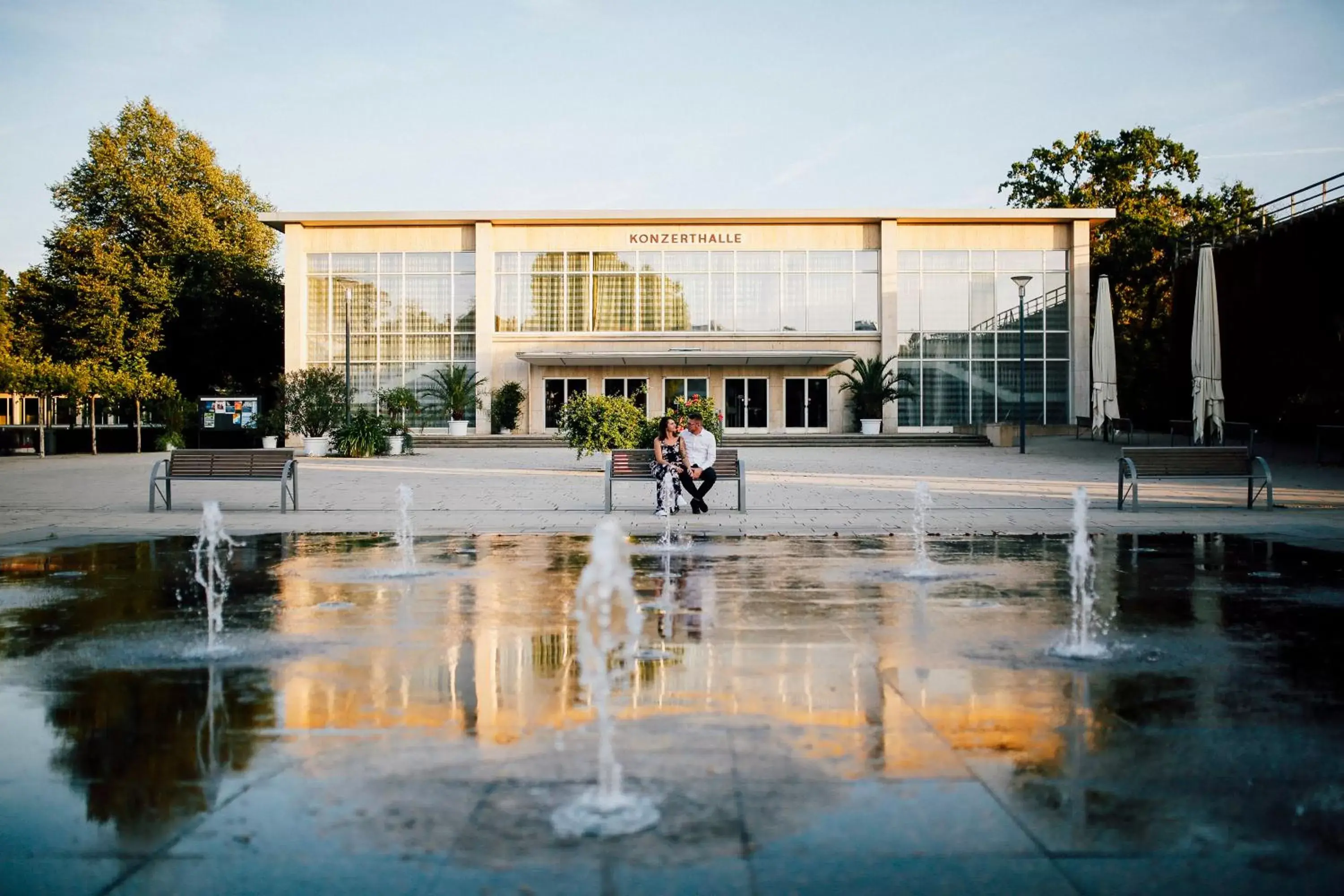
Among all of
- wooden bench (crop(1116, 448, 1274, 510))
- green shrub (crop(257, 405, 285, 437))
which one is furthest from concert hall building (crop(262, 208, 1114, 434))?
wooden bench (crop(1116, 448, 1274, 510))

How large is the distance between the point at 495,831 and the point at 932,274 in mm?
43007

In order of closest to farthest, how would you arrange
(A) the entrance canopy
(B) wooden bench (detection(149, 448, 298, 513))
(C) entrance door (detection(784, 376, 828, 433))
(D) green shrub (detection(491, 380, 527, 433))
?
(B) wooden bench (detection(149, 448, 298, 513)), (A) the entrance canopy, (D) green shrub (detection(491, 380, 527, 433)), (C) entrance door (detection(784, 376, 828, 433))

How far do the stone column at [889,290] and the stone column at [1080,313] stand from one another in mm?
6927

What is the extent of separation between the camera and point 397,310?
4506cm

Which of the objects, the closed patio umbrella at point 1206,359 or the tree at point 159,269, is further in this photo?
the tree at point 159,269

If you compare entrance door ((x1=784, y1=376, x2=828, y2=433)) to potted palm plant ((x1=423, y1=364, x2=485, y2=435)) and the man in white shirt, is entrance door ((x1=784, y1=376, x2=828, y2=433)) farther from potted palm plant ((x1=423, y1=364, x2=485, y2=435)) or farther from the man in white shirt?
the man in white shirt

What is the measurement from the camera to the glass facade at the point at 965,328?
146ft

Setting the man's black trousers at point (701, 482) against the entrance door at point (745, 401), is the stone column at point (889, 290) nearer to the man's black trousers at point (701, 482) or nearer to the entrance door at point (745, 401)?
the entrance door at point (745, 401)

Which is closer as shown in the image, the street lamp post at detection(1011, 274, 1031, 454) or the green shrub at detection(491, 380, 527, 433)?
the street lamp post at detection(1011, 274, 1031, 454)

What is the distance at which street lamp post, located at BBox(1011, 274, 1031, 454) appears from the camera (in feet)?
104

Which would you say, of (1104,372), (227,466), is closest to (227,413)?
(227,466)

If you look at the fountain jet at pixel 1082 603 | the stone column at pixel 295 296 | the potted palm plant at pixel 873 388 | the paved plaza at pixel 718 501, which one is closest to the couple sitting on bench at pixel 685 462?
the paved plaza at pixel 718 501

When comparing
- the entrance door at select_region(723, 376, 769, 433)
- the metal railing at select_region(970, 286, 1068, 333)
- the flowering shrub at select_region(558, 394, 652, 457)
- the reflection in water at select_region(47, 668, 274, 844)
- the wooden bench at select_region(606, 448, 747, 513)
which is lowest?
the reflection in water at select_region(47, 668, 274, 844)

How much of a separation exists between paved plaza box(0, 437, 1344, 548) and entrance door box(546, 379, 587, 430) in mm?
16173
